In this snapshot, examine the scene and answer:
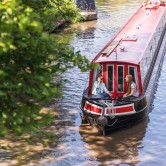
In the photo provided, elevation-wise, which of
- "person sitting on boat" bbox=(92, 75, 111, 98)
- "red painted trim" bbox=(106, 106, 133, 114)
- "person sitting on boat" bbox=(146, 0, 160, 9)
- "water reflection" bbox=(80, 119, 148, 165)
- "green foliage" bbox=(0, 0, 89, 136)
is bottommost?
"water reflection" bbox=(80, 119, 148, 165)

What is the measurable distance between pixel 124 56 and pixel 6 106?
8903 millimetres

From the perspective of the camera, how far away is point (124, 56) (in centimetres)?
1521

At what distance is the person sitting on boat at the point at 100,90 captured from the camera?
1409 centimetres

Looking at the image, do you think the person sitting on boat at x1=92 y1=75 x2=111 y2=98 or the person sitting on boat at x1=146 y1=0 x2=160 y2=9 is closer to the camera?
the person sitting on boat at x1=92 y1=75 x2=111 y2=98

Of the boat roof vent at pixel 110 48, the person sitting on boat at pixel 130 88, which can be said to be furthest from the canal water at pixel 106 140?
the boat roof vent at pixel 110 48

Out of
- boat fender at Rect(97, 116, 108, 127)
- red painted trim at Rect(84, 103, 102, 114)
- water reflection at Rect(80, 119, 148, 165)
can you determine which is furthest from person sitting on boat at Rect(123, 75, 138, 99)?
boat fender at Rect(97, 116, 108, 127)

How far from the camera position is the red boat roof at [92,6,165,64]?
15.1 meters

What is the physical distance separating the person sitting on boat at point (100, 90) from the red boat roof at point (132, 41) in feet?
2.65

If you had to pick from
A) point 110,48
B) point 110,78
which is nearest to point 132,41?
point 110,48

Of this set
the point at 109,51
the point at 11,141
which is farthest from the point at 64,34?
the point at 11,141

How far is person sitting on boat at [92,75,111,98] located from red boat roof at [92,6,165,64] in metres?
0.81

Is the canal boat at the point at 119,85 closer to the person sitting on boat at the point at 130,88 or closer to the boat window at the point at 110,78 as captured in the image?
the boat window at the point at 110,78

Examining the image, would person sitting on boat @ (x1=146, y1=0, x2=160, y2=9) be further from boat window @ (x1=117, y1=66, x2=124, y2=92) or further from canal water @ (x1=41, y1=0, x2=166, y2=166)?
boat window @ (x1=117, y1=66, x2=124, y2=92)

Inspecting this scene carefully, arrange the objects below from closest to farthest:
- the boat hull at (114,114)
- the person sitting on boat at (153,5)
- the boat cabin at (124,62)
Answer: the boat hull at (114,114) → the boat cabin at (124,62) → the person sitting on boat at (153,5)
